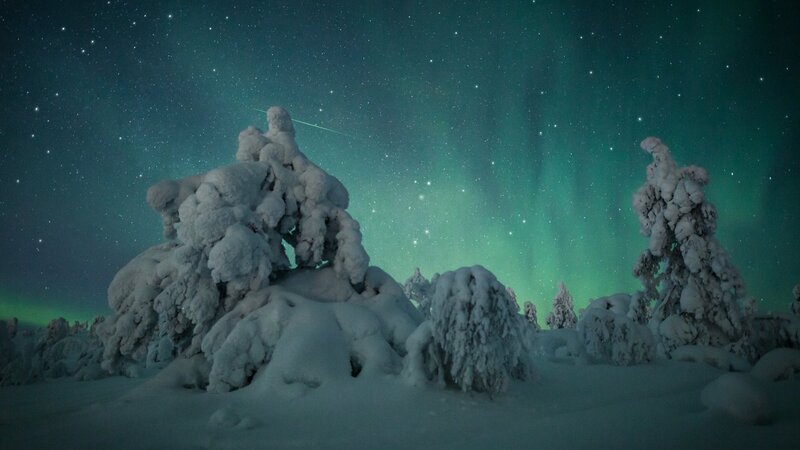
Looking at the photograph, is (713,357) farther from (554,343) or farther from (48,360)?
(48,360)

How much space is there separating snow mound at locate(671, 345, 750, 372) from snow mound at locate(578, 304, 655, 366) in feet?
4.79

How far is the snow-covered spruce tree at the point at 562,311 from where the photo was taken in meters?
36.0

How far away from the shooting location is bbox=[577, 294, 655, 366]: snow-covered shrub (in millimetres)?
9102

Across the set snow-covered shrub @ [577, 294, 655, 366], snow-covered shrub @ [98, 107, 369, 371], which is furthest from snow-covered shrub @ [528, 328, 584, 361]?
snow-covered shrub @ [98, 107, 369, 371]

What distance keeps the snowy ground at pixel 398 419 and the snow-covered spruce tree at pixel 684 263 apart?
543 centimetres

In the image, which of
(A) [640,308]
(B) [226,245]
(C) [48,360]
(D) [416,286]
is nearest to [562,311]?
(D) [416,286]

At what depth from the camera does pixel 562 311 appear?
3647 centimetres

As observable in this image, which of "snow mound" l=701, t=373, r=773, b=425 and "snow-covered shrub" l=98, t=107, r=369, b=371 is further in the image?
"snow-covered shrub" l=98, t=107, r=369, b=371

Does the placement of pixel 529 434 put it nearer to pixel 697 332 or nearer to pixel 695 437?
pixel 695 437

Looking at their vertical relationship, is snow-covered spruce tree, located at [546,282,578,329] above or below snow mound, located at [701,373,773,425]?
above

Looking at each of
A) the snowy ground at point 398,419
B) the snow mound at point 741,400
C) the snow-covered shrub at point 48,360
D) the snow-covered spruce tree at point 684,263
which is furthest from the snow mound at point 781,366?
the snow-covered shrub at point 48,360

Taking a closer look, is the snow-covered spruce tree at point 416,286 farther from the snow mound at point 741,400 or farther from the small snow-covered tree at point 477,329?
the snow mound at point 741,400

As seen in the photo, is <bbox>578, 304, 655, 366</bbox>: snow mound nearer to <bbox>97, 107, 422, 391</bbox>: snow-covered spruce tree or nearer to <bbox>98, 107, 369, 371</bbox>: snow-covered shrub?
<bbox>97, 107, 422, 391</bbox>: snow-covered spruce tree

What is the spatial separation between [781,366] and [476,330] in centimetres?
504
